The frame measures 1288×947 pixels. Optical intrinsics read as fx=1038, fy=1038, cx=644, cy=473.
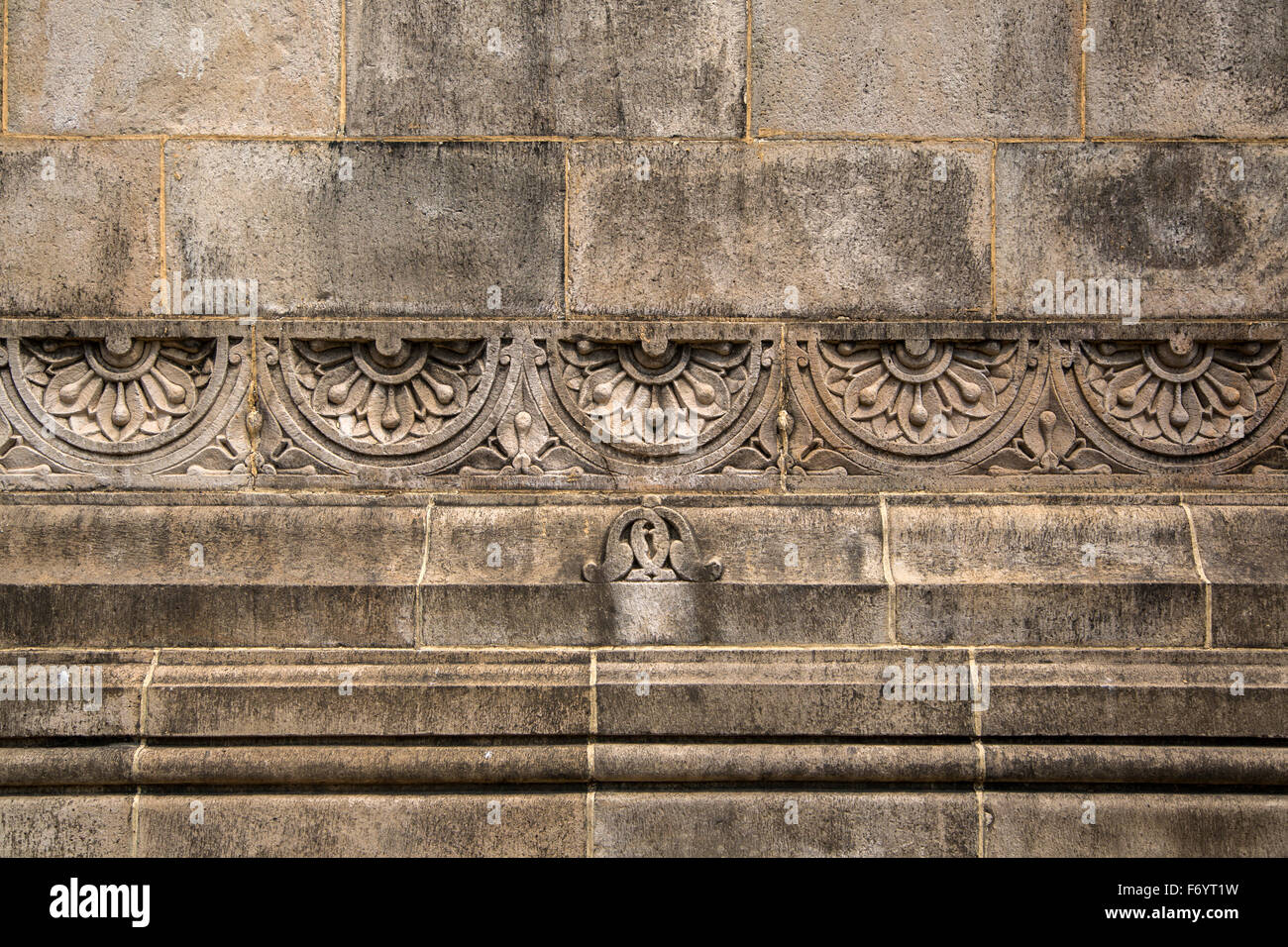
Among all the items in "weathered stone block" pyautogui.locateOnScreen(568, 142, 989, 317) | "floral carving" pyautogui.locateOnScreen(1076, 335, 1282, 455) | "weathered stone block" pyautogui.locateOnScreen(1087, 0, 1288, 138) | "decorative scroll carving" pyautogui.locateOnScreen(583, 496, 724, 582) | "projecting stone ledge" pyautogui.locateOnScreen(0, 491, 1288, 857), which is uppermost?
"weathered stone block" pyautogui.locateOnScreen(1087, 0, 1288, 138)

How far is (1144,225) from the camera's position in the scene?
4395mm

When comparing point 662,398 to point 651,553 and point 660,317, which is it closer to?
point 660,317

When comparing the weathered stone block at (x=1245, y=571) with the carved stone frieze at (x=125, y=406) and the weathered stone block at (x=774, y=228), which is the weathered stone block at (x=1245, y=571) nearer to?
the weathered stone block at (x=774, y=228)

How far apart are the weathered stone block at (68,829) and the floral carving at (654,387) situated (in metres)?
2.40

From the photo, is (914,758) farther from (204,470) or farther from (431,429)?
(204,470)

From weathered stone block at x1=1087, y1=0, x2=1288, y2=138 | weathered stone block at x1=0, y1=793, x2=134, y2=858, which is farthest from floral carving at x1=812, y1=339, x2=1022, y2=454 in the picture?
weathered stone block at x1=0, y1=793, x2=134, y2=858

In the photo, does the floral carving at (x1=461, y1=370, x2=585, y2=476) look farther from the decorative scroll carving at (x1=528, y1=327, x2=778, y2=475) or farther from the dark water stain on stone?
the dark water stain on stone

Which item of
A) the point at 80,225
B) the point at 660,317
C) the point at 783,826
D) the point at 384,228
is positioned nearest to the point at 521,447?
the point at 660,317

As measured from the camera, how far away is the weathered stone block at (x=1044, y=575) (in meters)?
4.19

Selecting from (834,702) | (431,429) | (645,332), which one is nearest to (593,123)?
(645,332)

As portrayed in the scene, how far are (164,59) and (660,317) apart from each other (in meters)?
2.35

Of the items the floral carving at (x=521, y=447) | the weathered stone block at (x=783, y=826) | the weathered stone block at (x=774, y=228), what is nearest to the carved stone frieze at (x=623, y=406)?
the floral carving at (x=521, y=447)

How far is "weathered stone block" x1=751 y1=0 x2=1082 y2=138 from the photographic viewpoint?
436cm

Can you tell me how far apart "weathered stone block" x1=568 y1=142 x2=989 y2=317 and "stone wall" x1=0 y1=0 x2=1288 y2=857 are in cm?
2
